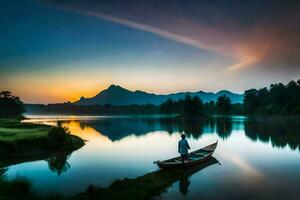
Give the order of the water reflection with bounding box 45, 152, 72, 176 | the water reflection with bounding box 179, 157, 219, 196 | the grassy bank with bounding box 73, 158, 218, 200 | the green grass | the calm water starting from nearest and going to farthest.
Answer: the grassy bank with bounding box 73, 158, 218, 200, the calm water, the water reflection with bounding box 179, 157, 219, 196, the water reflection with bounding box 45, 152, 72, 176, the green grass

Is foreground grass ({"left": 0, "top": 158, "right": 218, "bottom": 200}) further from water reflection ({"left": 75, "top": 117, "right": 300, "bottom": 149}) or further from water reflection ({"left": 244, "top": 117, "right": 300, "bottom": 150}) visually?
water reflection ({"left": 75, "top": 117, "right": 300, "bottom": 149})

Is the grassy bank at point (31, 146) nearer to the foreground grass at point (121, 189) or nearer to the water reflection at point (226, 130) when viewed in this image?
the foreground grass at point (121, 189)

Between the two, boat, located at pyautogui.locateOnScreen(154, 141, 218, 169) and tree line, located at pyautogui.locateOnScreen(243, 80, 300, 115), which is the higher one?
tree line, located at pyautogui.locateOnScreen(243, 80, 300, 115)

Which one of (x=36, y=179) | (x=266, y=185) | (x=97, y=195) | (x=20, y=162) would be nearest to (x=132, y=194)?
(x=97, y=195)

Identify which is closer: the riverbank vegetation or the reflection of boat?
the reflection of boat

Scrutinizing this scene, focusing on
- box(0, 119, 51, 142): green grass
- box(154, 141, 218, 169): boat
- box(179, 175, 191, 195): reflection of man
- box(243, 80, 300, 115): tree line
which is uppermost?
box(243, 80, 300, 115): tree line

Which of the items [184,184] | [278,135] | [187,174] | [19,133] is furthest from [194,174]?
[278,135]

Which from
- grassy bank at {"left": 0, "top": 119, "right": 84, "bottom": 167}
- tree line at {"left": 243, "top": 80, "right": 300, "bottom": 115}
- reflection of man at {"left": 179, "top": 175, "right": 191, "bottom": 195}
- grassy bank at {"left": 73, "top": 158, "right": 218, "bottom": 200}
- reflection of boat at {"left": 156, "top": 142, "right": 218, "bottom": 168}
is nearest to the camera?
grassy bank at {"left": 73, "top": 158, "right": 218, "bottom": 200}

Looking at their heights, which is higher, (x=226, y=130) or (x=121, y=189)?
(x=226, y=130)

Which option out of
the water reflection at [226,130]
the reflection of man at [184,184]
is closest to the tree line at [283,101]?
the water reflection at [226,130]

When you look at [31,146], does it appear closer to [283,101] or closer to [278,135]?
[278,135]

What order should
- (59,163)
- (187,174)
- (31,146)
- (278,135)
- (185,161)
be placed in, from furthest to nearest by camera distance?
(278,135) → (31,146) → (59,163) → (185,161) → (187,174)

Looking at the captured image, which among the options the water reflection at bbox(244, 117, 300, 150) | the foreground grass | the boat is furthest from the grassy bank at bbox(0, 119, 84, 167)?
the water reflection at bbox(244, 117, 300, 150)

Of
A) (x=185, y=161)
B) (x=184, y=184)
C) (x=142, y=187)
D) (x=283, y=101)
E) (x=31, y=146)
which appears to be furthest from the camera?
(x=283, y=101)
